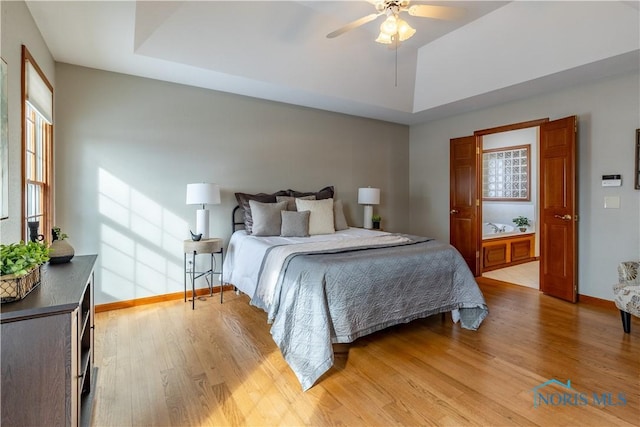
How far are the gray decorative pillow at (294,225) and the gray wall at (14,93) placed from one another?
2.29 metres

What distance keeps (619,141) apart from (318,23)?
11.4 feet

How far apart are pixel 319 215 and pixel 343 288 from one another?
6.01ft

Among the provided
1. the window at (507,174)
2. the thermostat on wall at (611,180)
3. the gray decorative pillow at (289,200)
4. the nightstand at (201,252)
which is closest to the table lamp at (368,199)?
the gray decorative pillow at (289,200)

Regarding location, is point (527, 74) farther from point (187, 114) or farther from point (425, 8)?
point (187, 114)

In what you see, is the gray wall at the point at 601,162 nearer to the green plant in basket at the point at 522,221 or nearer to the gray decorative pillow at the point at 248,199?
the green plant in basket at the point at 522,221

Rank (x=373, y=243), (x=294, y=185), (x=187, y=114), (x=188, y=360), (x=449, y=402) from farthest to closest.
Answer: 1. (x=294, y=185)
2. (x=187, y=114)
3. (x=373, y=243)
4. (x=188, y=360)
5. (x=449, y=402)

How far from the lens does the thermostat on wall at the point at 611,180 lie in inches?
136

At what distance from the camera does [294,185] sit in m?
4.67

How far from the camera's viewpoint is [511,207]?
6.69m

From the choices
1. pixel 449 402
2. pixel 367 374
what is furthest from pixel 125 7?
pixel 449 402

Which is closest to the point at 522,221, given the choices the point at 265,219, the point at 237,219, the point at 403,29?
the point at 403,29

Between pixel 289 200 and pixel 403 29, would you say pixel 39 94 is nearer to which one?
pixel 289 200

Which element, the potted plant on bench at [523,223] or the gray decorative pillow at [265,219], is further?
the potted plant on bench at [523,223]

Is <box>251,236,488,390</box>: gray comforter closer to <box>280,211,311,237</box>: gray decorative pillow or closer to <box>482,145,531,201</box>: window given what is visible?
<box>280,211,311,237</box>: gray decorative pillow
